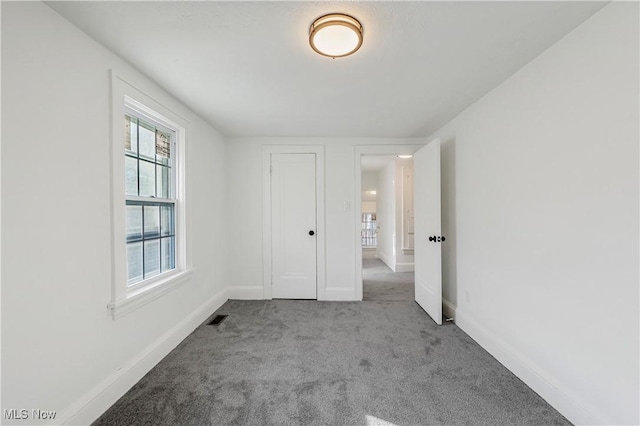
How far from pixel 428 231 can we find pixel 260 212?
2.20m

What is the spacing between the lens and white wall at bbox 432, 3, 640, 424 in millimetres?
1213

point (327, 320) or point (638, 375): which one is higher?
point (638, 375)

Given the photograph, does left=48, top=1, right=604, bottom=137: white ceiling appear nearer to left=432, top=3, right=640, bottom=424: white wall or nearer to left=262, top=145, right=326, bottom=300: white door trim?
left=432, top=3, right=640, bottom=424: white wall

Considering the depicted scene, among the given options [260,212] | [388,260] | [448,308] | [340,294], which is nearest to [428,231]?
[448,308]

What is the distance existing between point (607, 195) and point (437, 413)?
1.52 meters

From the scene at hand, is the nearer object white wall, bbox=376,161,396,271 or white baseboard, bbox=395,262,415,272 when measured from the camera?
white baseboard, bbox=395,262,415,272

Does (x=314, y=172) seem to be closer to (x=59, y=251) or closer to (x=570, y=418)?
(x=59, y=251)

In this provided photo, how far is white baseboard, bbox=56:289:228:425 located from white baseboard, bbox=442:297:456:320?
109 inches

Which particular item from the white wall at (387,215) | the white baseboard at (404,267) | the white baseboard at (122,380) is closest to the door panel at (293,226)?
the white baseboard at (122,380)

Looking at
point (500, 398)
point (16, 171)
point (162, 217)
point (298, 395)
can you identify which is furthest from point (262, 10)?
point (500, 398)

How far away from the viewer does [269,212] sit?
3.54m

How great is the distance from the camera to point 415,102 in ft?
7.75

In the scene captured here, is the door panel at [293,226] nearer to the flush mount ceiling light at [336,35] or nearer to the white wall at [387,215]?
the flush mount ceiling light at [336,35]

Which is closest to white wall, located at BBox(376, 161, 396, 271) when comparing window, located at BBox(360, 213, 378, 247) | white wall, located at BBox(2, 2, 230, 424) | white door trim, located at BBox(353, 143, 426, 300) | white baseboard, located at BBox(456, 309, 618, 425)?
window, located at BBox(360, 213, 378, 247)
